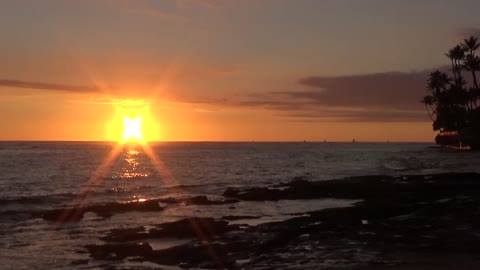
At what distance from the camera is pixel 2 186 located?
5906cm

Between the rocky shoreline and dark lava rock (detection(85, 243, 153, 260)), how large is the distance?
0.04m

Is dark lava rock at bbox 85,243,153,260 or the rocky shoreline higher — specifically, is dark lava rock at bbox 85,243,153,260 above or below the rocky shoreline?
above

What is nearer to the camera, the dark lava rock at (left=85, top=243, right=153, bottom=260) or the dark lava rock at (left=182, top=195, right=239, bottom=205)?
the dark lava rock at (left=85, top=243, right=153, bottom=260)

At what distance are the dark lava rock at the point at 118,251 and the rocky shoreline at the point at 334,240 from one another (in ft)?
0.11

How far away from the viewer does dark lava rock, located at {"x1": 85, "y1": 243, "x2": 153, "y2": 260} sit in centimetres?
1973

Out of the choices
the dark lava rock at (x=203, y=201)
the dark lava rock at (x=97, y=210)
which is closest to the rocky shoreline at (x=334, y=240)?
the dark lava rock at (x=97, y=210)

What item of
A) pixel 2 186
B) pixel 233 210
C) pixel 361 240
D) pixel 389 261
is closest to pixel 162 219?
pixel 233 210

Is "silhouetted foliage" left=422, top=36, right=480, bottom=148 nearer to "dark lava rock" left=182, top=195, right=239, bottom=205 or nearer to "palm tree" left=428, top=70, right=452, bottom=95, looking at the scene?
"palm tree" left=428, top=70, right=452, bottom=95

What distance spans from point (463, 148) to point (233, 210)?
101 metres

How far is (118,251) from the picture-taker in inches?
804

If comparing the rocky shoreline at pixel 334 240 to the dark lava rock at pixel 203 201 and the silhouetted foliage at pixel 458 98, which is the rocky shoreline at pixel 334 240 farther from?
the silhouetted foliage at pixel 458 98

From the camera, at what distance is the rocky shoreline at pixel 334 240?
16.0 meters

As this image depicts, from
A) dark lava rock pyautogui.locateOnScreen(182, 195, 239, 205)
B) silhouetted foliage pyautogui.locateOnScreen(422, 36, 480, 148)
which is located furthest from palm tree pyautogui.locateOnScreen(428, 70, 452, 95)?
dark lava rock pyautogui.locateOnScreen(182, 195, 239, 205)

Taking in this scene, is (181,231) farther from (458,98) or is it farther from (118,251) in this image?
(458,98)
